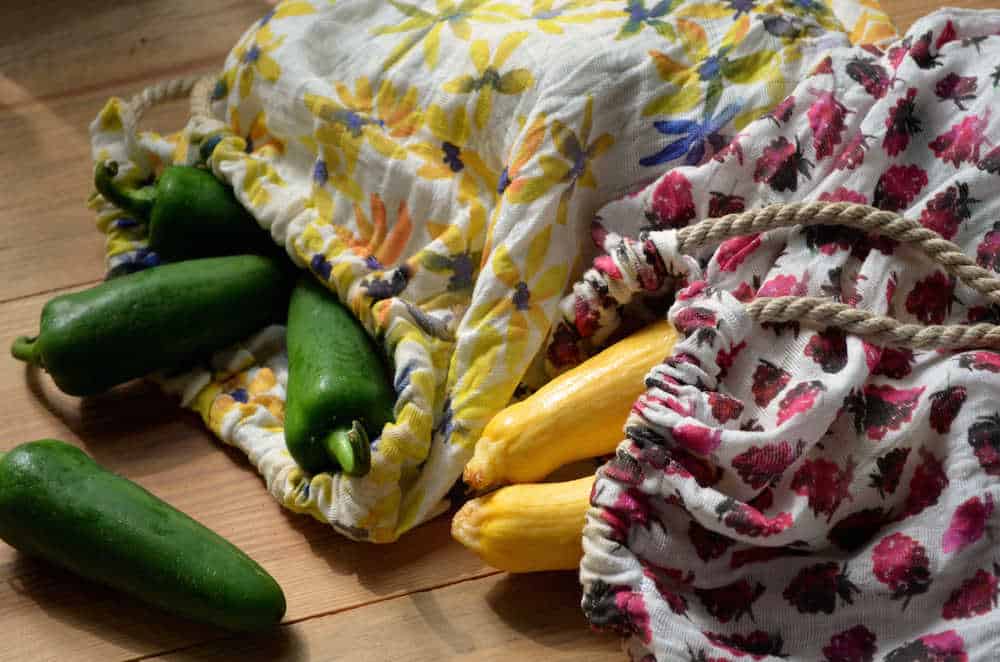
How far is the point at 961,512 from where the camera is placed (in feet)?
2.33

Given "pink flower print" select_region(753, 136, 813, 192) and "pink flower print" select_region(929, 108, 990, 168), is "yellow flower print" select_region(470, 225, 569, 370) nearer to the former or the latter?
"pink flower print" select_region(753, 136, 813, 192)

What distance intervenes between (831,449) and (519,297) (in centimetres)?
28

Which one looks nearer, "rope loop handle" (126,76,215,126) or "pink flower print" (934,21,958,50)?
"pink flower print" (934,21,958,50)

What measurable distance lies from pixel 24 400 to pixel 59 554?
0.76 ft

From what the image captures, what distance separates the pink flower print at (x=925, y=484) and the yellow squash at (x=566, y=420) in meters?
0.20

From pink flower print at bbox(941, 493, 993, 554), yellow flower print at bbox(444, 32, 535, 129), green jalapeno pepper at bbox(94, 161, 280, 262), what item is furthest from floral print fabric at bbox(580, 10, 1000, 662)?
green jalapeno pepper at bbox(94, 161, 280, 262)

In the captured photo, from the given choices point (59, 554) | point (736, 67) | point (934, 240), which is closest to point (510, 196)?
point (736, 67)

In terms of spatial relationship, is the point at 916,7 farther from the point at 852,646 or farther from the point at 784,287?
the point at 852,646

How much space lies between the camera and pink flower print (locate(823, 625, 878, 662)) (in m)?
0.72

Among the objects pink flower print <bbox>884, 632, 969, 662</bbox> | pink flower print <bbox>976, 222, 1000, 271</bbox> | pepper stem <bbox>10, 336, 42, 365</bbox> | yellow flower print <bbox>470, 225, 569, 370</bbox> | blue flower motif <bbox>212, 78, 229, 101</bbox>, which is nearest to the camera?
pink flower print <bbox>884, 632, 969, 662</bbox>

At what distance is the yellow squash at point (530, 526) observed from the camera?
81 cm

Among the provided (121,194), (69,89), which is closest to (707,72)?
(121,194)

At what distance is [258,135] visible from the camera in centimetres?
109

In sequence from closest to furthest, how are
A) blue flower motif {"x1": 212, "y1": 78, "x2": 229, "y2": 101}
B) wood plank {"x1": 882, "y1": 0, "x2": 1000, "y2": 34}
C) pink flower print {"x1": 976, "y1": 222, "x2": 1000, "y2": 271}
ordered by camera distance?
pink flower print {"x1": 976, "y1": 222, "x2": 1000, "y2": 271}
blue flower motif {"x1": 212, "y1": 78, "x2": 229, "y2": 101}
wood plank {"x1": 882, "y1": 0, "x2": 1000, "y2": 34}
